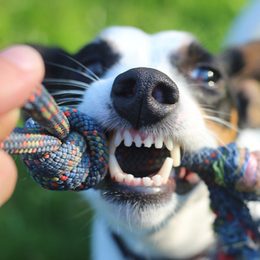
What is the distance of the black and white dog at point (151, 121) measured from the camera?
1.48 m

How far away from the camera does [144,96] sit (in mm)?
1362

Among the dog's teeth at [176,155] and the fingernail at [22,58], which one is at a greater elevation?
the fingernail at [22,58]

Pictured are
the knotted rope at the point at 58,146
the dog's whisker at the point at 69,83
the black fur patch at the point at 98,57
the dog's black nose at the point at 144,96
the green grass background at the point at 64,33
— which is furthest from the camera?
the green grass background at the point at 64,33

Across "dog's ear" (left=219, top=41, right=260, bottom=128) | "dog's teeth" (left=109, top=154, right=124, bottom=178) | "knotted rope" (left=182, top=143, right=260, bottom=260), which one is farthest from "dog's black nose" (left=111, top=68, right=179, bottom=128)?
"dog's ear" (left=219, top=41, right=260, bottom=128)

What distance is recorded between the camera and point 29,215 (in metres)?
3.14

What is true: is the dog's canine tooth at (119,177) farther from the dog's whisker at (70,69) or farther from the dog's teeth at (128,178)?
the dog's whisker at (70,69)

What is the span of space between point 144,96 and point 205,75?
2.68 ft

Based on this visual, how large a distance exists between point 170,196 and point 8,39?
2.59m

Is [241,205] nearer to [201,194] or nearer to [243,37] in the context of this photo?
[201,194]

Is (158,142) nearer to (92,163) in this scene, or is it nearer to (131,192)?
(131,192)

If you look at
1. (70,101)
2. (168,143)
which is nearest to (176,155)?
(168,143)

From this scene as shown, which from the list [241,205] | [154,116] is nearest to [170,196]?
[241,205]

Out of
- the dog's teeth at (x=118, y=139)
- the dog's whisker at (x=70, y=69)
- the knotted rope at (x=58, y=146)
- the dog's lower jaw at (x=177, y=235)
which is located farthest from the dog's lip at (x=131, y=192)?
the dog's whisker at (x=70, y=69)

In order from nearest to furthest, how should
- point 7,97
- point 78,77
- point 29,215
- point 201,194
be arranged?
point 7,97 → point 201,194 → point 78,77 → point 29,215
